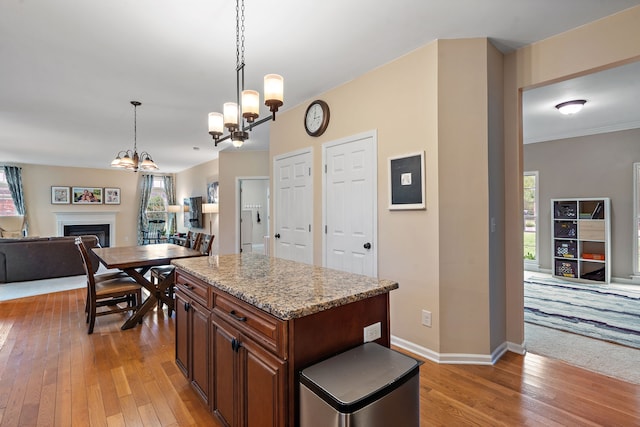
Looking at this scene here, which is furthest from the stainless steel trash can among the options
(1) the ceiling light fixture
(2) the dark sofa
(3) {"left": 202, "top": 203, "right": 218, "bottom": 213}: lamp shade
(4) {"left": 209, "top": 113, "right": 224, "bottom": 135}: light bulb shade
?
(3) {"left": 202, "top": 203, "right": 218, "bottom": 213}: lamp shade

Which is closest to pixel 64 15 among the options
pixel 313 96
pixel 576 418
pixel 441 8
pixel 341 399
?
pixel 313 96

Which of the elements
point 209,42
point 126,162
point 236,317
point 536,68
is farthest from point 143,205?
point 536,68

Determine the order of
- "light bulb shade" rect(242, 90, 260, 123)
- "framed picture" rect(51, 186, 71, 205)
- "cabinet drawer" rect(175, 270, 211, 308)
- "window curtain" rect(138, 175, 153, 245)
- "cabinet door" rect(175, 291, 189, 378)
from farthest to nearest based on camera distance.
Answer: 1. "window curtain" rect(138, 175, 153, 245)
2. "framed picture" rect(51, 186, 71, 205)
3. "cabinet door" rect(175, 291, 189, 378)
4. "light bulb shade" rect(242, 90, 260, 123)
5. "cabinet drawer" rect(175, 270, 211, 308)

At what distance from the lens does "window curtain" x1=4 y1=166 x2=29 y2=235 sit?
794 centimetres

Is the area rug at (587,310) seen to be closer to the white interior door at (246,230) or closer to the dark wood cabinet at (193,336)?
the dark wood cabinet at (193,336)

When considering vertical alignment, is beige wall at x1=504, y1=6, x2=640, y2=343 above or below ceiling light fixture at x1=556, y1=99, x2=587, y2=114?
below

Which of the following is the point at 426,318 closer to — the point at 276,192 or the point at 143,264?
the point at 276,192

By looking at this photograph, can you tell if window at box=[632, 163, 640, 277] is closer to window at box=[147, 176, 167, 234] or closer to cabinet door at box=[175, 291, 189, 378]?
cabinet door at box=[175, 291, 189, 378]

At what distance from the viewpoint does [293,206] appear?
4078mm

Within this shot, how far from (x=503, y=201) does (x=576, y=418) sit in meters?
1.61

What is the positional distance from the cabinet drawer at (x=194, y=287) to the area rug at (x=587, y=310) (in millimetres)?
3541

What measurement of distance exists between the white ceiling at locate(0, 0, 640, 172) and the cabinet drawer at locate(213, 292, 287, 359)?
6.40 feet

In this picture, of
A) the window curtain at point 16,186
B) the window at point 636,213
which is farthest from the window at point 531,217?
the window curtain at point 16,186

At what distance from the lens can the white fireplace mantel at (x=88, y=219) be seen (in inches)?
341
